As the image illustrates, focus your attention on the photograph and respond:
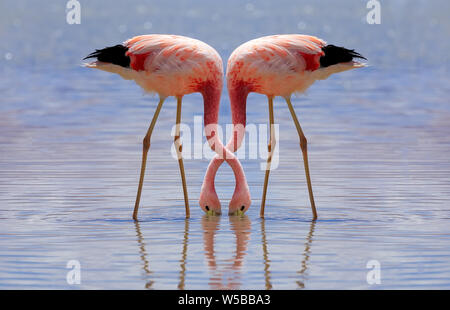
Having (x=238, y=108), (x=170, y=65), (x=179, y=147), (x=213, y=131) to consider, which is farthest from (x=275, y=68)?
(x=179, y=147)

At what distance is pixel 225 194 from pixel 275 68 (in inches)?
69.5

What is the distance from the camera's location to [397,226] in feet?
30.7

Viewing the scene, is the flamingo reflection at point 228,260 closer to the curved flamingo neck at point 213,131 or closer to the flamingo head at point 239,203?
the flamingo head at point 239,203

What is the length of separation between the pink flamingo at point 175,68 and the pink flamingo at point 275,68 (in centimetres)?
16

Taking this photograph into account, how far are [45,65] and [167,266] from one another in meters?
22.7

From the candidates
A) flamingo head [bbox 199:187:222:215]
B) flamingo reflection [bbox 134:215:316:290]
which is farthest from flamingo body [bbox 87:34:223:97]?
flamingo reflection [bbox 134:215:316:290]

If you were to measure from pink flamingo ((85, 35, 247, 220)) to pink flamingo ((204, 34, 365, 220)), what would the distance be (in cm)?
16

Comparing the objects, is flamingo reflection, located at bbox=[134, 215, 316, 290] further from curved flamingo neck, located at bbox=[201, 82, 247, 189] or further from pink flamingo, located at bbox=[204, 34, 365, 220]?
pink flamingo, located at bbox=[204, 34, 365, 220]

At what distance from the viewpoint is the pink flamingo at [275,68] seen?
390 inches

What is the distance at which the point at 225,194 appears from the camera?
11.1 meters

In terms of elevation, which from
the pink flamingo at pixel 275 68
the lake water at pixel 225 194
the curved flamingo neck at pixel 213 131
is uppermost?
the pink flamingo at pixel 275 68

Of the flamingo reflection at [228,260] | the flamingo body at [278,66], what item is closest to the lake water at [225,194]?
the flamingo reflection at [228,260]

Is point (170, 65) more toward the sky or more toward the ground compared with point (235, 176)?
more toward the sky

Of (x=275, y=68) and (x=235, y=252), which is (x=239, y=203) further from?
(x=235, y=252)
